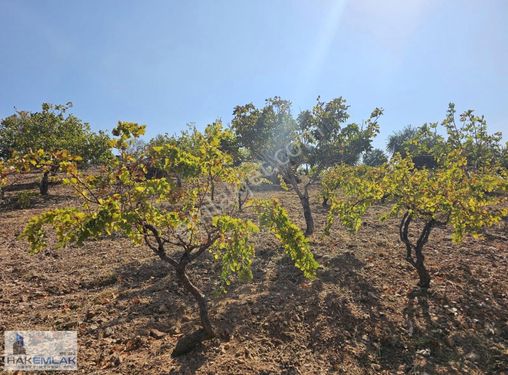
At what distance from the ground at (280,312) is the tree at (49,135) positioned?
1196 centimetres

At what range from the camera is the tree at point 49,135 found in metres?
21.8

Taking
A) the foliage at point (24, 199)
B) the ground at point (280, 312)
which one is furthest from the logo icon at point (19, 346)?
the foliage at point (24, 199)

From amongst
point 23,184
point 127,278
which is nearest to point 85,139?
point 23,184

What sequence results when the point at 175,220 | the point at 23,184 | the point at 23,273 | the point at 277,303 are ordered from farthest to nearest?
the point at 23,184 < the point at 23,273 < the point at 277,303 < the point at 175,220

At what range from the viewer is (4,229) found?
15.0 m

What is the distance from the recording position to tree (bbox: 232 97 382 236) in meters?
15.2

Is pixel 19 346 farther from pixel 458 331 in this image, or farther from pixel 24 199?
pixel 24 199

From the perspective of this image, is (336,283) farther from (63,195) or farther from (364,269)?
(63,195)

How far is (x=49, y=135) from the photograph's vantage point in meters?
23.0

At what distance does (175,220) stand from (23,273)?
781 centimetres

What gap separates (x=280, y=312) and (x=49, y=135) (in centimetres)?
2305

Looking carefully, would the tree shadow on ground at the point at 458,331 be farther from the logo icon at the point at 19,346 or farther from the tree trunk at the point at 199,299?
the logo icon at the point at 19,346

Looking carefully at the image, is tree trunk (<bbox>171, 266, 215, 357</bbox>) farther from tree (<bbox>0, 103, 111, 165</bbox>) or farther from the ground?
tree (<bbox>0, 103, 111, 165</bbox>)

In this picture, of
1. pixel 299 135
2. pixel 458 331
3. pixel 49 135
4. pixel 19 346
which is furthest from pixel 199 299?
pixel 49 135
